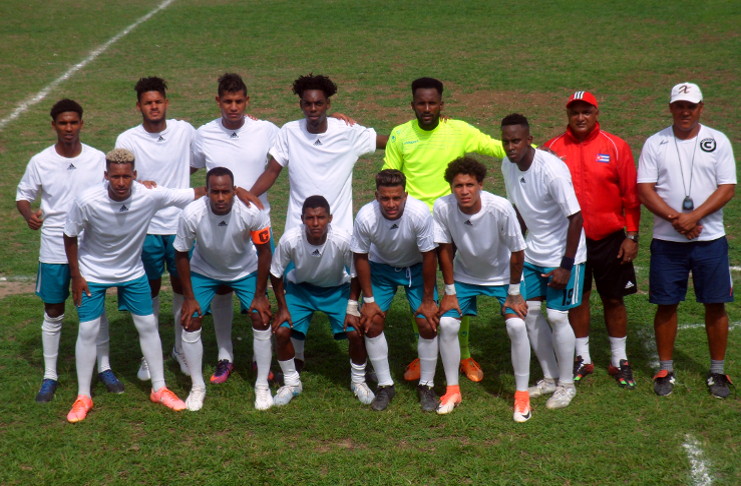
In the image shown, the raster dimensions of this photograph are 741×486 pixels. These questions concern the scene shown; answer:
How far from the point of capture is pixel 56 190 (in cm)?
668

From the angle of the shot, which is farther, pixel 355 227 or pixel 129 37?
pixel 129 37

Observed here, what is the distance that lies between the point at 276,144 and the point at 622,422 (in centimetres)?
369

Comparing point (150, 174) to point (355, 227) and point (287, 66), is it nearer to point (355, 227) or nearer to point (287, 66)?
point (355, 227)

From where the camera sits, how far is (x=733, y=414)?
20.5ft

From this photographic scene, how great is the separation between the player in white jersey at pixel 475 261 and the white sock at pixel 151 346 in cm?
234

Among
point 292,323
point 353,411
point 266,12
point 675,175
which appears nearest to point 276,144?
point 292,323

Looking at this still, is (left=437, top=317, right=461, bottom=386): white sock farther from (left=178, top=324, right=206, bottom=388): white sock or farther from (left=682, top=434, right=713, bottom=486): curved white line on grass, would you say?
(left=178, top=324, right=206, bottom=388): white sock

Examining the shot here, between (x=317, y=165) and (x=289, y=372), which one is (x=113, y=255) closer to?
(x=289, y=372)

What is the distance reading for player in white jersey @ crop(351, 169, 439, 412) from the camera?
6391 millimetres

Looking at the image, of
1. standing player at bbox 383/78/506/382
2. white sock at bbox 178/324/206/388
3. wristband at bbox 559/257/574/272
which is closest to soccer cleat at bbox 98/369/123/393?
white sock at bbox 178/324/206/388

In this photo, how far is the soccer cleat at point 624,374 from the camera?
6.83m

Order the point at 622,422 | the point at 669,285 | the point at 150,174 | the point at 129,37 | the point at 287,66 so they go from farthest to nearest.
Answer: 1. the point at 129,37
2. the point at 287,66
3. the point at 150,174
4. the point at 669,285
5. the point at 622,422

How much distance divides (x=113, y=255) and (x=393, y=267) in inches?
90.1

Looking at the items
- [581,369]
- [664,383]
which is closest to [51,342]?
[581,369]
